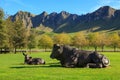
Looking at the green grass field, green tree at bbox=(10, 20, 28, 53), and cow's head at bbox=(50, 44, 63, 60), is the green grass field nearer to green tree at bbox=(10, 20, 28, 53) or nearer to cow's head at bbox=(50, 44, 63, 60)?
cow's head at bbox=(50, 44, 63, 60)

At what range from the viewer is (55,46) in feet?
90.6

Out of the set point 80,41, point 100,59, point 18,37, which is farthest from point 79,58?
point 80,41

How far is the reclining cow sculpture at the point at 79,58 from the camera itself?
26172 millimetres

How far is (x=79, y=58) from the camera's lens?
87.4 feet

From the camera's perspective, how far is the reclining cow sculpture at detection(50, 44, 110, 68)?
26172 millimetres

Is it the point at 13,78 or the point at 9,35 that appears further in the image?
the point at 9,35

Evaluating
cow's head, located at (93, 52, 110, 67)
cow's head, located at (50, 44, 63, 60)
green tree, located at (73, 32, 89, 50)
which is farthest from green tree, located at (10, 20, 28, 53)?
cow's head, located at (93, 52, 110, 67)

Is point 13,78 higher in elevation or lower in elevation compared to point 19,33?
lower

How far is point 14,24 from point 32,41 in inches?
1179

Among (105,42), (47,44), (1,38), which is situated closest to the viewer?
(1,38)

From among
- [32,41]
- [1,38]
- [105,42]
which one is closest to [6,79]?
[1,38]

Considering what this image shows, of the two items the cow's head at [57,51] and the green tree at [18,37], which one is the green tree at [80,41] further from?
the cow's head at [57,51]

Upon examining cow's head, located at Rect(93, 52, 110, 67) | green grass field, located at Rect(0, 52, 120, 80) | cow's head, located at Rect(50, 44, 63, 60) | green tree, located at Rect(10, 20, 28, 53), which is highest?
green tree, located at Rect(10, 20, 28, 53)

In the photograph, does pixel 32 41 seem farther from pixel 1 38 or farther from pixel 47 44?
pixel 1 38
